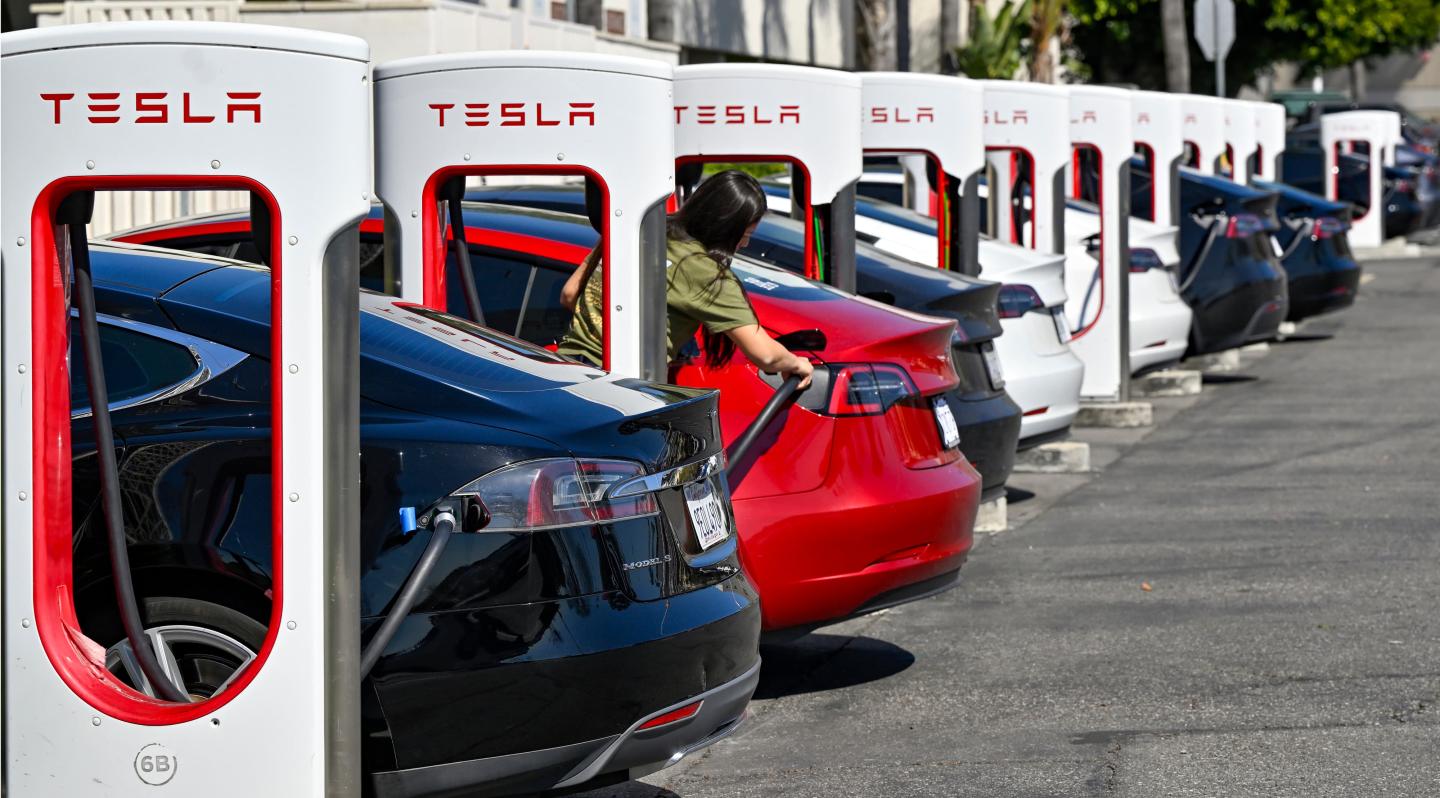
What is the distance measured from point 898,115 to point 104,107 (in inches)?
239

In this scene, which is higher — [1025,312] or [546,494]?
[546,494]

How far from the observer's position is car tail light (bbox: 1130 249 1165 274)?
46.4 ft

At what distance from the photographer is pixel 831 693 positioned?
716 centimetres

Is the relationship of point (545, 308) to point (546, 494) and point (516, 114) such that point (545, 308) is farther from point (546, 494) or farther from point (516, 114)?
point (546, 494)

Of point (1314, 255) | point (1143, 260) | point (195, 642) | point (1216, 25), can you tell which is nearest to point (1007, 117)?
point (1143, 260)

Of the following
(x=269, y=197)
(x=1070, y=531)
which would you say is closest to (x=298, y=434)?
(x=269, y=197)

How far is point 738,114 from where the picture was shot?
8.03 meters

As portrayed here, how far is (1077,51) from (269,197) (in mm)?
39879

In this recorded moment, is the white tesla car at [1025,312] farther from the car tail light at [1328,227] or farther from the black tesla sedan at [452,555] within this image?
the car tail light at [1328,227]

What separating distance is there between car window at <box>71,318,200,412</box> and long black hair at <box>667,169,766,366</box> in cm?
235

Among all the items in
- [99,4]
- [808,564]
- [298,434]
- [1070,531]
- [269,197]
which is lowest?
[1070,531]

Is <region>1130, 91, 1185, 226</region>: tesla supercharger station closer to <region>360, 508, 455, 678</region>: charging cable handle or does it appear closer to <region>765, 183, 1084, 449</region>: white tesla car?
<region>765, 183, 1084, 449</region>: white tesla car

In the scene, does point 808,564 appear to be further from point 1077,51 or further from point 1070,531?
point 1077,51

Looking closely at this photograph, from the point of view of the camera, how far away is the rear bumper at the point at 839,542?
21.6 feet
